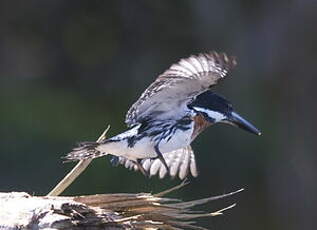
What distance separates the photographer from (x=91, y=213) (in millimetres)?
3285

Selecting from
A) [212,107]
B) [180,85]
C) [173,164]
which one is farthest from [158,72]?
[180,85]

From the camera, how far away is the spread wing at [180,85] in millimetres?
3666

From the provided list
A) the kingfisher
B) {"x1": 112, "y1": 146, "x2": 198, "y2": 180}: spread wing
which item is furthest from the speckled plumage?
{"x1": 112, "y1": 146, "x2": 198, "y2": 180}: spread wing

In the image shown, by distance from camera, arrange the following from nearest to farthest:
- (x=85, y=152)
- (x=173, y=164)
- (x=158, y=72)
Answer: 1. (x=85, y=152)
2. (x=173, y=164)
3. (x=158, y=72)

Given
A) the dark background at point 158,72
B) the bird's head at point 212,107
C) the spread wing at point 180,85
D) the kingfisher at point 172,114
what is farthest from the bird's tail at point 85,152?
the dark background at point 158,72

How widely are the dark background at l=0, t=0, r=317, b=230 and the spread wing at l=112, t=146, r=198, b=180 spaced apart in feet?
7.36

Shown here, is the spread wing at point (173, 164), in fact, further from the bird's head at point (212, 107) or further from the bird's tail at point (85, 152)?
the bird's tail at point (85, 152)

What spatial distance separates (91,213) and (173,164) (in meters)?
1.12

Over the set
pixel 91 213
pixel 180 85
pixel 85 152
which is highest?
pixel 180 85

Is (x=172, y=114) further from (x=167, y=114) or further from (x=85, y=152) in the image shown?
(x=85, y=152)

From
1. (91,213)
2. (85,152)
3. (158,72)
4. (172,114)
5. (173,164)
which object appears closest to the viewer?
(91,213)

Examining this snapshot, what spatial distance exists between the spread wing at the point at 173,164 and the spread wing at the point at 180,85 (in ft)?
1.12

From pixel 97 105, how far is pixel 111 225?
448cm

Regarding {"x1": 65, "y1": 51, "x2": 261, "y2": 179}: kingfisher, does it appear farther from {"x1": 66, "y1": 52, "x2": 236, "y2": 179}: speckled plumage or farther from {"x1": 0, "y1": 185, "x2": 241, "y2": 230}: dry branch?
{"x1": 0, "y1": 185, "x2": 241, "y2": 230}: dry branch
